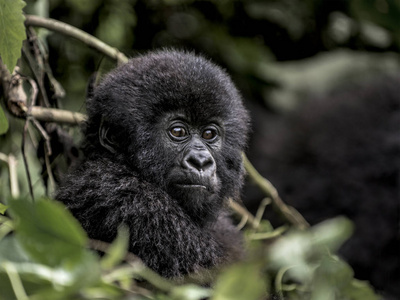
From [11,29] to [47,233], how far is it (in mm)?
970

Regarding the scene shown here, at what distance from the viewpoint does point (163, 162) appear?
2215mm

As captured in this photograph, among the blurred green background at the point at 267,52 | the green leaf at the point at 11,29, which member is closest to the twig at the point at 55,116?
the blurred green background at the point at 267,52

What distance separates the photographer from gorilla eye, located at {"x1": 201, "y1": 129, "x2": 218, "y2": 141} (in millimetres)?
2359

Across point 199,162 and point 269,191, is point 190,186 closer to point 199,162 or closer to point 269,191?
point 199,162

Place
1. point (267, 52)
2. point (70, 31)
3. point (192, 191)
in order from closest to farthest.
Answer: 1. point (192, 191)
2. point (70, 31)
3. point (267, 52)

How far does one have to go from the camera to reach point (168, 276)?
1.89 meters

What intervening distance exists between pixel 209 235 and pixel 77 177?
0.53 m

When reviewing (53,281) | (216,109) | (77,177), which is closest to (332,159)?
(216,109)

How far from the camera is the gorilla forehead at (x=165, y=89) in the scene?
2217 millimetres

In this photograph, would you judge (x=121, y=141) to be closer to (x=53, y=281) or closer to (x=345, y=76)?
(x=53, y=281)

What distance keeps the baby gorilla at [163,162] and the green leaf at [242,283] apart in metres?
1.04

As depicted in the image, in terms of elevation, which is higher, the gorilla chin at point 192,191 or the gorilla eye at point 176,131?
the gorilla eye at point 176,131

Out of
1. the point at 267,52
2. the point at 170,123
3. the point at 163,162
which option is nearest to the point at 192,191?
the point at 163,162

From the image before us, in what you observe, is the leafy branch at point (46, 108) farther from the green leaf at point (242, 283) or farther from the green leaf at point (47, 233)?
the green leaf at point (242, 283)
